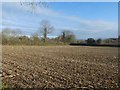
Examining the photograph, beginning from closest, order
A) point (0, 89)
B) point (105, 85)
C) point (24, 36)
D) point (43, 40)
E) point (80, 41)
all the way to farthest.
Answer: point (0, 89), point (105, 85), point (24, 36), point (43, 40), point (80, 41)

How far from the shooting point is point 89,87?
8.66 m

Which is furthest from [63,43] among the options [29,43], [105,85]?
[105,85]

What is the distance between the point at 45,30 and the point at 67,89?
7765cm

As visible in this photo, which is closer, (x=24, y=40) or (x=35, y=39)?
(x=24, y=40)

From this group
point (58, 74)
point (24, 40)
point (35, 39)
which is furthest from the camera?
point (35, 39)

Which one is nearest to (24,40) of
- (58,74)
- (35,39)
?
(35,39)

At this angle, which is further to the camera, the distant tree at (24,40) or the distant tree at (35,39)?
the distant tree at (35,39)

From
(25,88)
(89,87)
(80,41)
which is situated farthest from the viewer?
(80,41)

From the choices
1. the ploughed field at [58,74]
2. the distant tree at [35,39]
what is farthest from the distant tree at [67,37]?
the ploughed field at [58,74]

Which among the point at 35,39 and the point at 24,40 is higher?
the point at 35,39

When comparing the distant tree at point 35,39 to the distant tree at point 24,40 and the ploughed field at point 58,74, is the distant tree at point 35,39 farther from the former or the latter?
the ploughed field at point 58,74

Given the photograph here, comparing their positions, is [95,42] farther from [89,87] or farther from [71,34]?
[89,87]

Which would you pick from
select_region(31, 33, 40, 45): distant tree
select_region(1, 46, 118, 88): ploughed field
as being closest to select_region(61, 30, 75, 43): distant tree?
select_region(31, 33, 40, 45): distant tree

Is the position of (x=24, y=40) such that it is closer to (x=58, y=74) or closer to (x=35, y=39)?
(x=35, y=39)
